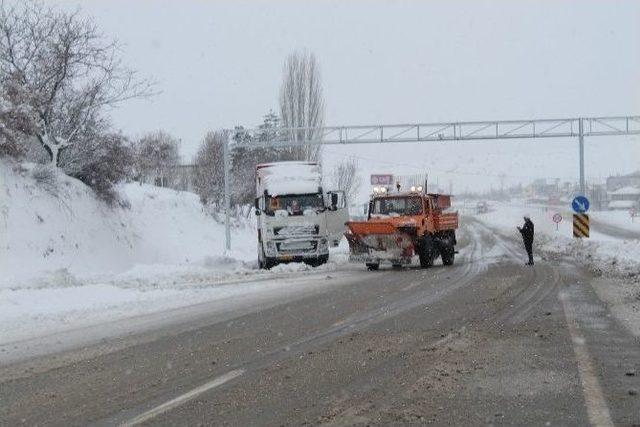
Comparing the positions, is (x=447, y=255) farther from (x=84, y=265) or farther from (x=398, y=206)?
(x=84, y=265)

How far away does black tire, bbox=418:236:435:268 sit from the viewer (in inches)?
963

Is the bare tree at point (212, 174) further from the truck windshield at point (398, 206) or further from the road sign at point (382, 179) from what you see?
the truck windshield at point (398, 206)

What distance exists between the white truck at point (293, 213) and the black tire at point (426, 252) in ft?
12.8

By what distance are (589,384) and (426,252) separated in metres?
17.2

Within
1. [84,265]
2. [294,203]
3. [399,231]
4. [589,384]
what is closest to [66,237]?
[84,265]

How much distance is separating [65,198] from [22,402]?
63.5 ft

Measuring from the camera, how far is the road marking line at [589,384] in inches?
248

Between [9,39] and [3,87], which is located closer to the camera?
[3,87]

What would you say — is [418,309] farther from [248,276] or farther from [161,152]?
[161,152]

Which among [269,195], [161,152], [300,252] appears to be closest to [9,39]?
[269,195]

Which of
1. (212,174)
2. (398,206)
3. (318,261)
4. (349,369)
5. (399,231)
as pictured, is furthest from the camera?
(212,174)

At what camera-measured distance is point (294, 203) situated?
26844mm

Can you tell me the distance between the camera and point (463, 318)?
40.5ft

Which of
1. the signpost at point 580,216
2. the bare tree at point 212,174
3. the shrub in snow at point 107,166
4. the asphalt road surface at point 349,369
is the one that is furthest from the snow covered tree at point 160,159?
the asphalt road surface at point 349,369
